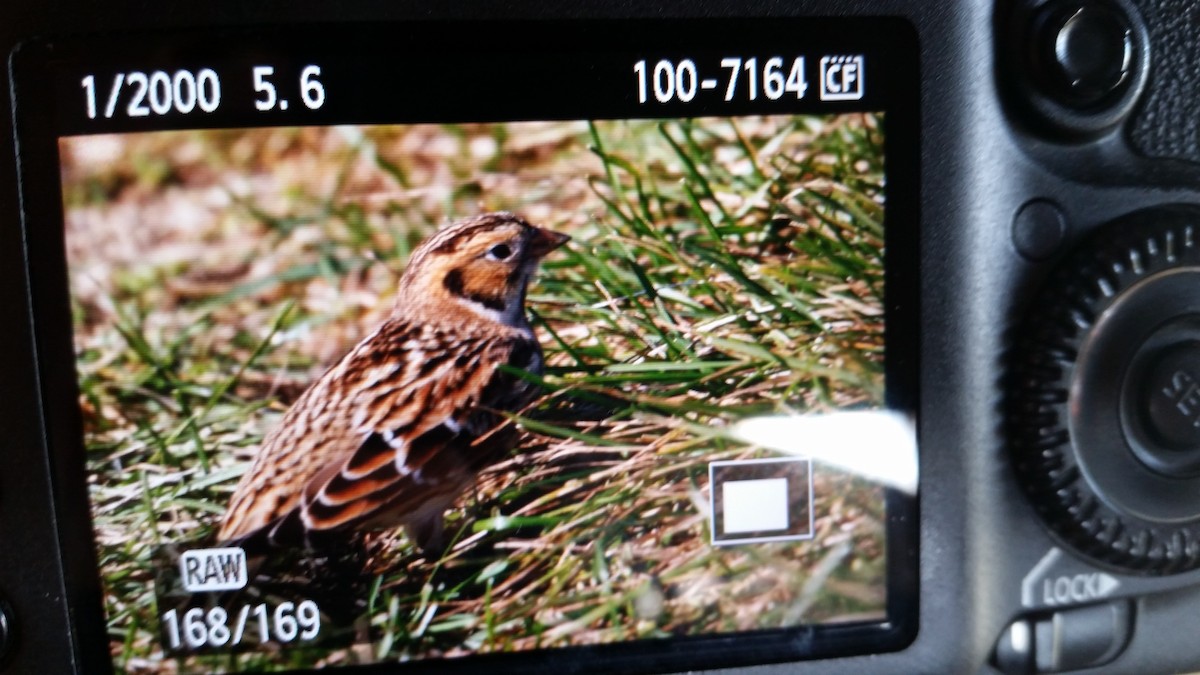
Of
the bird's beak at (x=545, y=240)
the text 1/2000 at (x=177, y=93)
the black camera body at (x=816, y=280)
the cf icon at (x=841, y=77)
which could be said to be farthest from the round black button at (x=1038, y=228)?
the text 1/2000 at (x=177, y=93)

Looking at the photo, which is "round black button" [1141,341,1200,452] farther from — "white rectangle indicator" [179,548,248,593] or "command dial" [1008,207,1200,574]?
"white rectangle indicator" [179,548,248,593]

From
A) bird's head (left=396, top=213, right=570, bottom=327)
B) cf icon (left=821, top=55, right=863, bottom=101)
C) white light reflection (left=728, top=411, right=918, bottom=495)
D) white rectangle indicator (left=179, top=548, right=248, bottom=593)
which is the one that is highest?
cf icon (left=821, top=55, right=863, bottom=101)

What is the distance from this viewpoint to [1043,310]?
51cm

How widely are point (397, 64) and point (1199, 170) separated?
1.30ft

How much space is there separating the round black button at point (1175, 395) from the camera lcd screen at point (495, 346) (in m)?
0.12

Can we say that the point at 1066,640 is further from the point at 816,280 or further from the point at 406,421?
the point at 406,421

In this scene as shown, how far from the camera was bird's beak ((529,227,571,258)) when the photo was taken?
0.51 metres

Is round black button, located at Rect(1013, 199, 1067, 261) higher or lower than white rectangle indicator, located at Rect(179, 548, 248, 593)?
higher

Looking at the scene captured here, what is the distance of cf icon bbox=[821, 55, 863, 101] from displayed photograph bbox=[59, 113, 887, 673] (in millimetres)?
12

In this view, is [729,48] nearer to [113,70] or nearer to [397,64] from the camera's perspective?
[397,64]

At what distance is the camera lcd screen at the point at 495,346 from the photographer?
49 cm

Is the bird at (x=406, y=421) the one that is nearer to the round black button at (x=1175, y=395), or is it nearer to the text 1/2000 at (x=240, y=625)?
the text 1/2000 at (x=240, y=625)

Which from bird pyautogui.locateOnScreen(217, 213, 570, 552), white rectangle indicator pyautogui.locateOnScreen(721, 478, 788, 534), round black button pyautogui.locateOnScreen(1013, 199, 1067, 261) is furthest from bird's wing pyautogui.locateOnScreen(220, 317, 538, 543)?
round black button pyautogui.locateOnScreen(1013, 199, 1067, 261)

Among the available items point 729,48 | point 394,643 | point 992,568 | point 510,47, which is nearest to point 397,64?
point 510,47
